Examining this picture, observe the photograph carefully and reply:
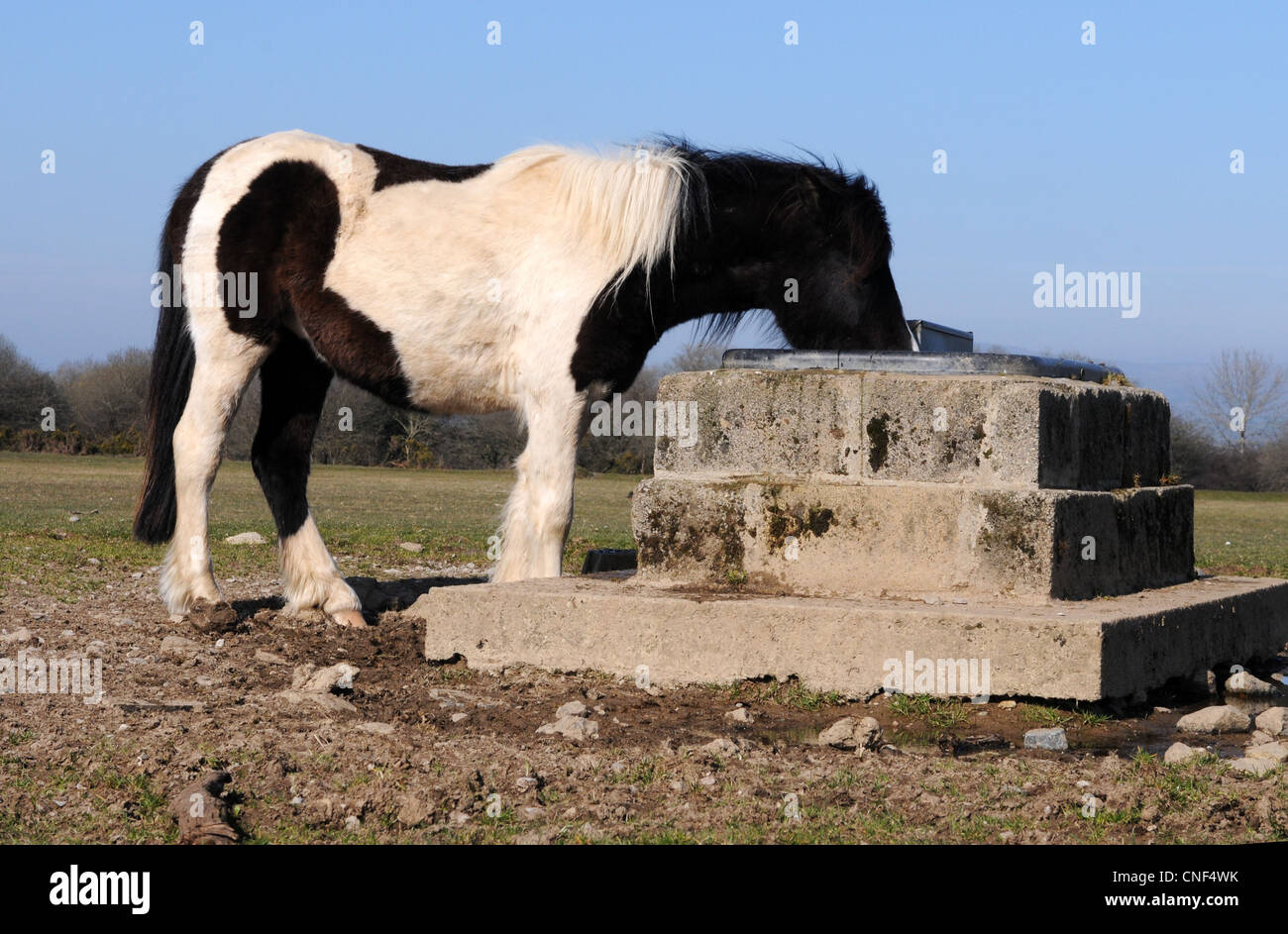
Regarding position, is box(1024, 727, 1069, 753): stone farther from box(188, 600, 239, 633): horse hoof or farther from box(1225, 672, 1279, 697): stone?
box(188, 600, 239, 633): horse hoof

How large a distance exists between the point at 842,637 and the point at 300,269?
337 cm

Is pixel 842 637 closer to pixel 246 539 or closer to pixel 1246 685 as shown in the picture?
pixel 1246 685

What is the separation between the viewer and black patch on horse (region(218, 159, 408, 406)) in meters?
6.49

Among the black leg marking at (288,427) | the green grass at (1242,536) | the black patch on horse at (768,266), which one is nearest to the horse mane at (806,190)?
the black patch on horse at (768,266)

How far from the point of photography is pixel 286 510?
7.10m

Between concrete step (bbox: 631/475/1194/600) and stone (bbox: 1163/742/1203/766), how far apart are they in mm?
1101

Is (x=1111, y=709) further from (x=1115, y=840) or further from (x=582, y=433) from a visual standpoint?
(x=582, y=433)

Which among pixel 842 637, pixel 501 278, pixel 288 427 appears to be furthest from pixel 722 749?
pixel 288 427

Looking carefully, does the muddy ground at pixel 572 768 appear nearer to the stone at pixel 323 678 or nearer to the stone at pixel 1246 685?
the stone at pixel 323 678

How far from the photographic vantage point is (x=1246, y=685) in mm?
5656

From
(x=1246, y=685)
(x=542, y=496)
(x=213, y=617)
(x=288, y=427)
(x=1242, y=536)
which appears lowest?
(x=1242, y=536)

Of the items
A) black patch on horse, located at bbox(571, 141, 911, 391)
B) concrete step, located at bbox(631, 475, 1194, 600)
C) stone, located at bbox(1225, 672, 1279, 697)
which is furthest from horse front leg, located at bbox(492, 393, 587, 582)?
stone, located at bbox(1225, 672, 1279, 697)

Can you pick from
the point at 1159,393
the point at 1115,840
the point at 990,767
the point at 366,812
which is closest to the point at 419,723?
the point at 366,812
